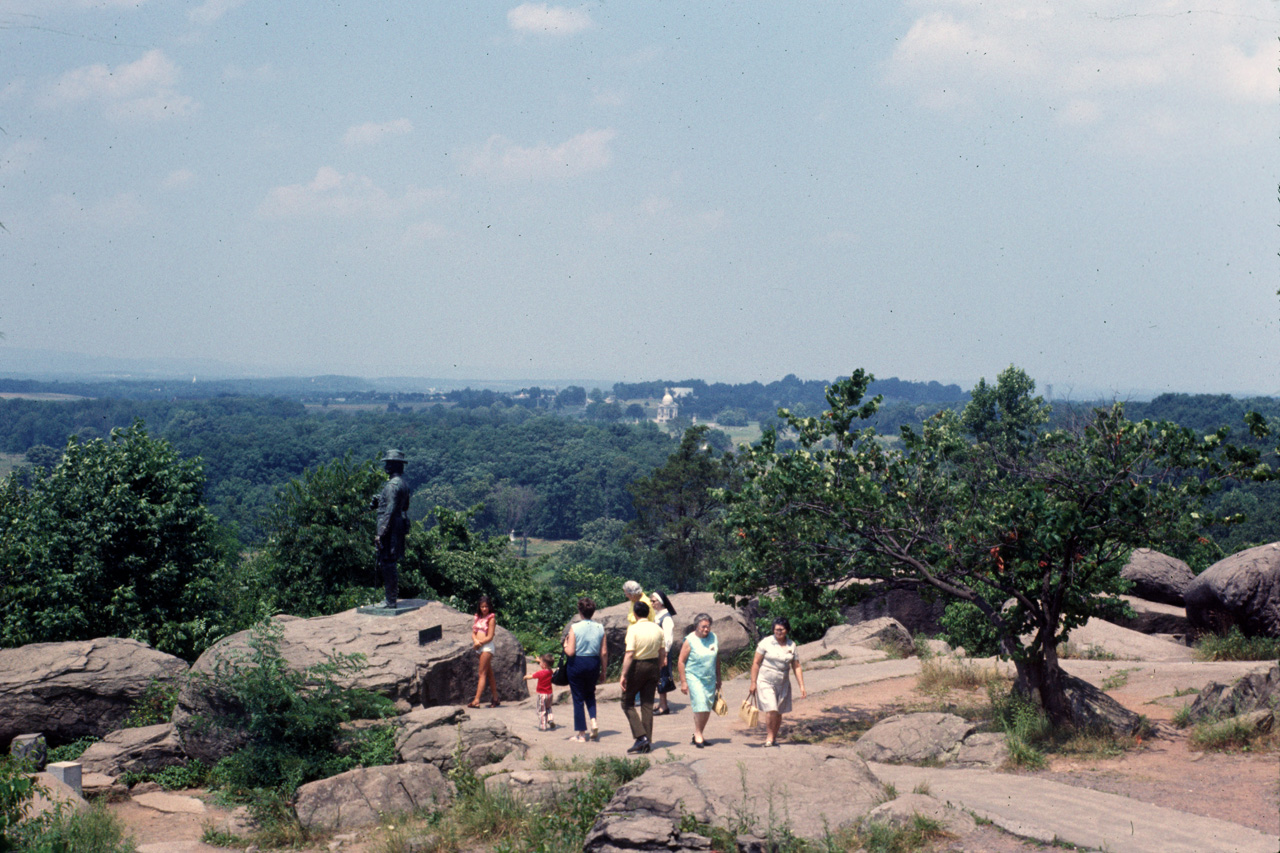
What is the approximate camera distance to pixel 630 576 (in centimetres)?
6259

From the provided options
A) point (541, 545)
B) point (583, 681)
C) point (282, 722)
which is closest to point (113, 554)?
point (282, 722)

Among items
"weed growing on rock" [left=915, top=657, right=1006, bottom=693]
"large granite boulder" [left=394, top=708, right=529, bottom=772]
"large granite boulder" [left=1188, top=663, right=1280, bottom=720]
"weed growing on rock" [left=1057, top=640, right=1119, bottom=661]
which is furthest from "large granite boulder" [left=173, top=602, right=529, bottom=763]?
"weed growing on rock" [left=1057, top=640, right=1119, bottom=661]

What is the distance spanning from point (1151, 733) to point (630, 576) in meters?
51.7

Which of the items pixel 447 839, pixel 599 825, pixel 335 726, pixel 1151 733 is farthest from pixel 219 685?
pixel 1151 733

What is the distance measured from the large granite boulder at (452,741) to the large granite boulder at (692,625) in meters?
5.33

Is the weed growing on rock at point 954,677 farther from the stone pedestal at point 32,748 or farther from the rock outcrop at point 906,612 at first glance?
the stone pedestal at point 32,748

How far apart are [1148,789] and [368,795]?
8.46m

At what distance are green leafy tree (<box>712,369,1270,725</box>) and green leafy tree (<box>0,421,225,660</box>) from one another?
11996 mm

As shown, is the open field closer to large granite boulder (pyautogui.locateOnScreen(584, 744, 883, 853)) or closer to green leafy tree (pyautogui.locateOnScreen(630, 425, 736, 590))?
green leafy tree (pyautogui.locateOnScreen(630, 425, 736, 590))

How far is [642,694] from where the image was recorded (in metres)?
10.7

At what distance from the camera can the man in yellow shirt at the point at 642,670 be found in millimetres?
10445

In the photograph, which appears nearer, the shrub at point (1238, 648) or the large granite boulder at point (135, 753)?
the large granite boulder at point (135, 753)

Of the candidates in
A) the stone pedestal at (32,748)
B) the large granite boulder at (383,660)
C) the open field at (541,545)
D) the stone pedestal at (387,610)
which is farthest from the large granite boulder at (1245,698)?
the open field at (541,545)

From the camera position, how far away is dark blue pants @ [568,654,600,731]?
11.3 m
